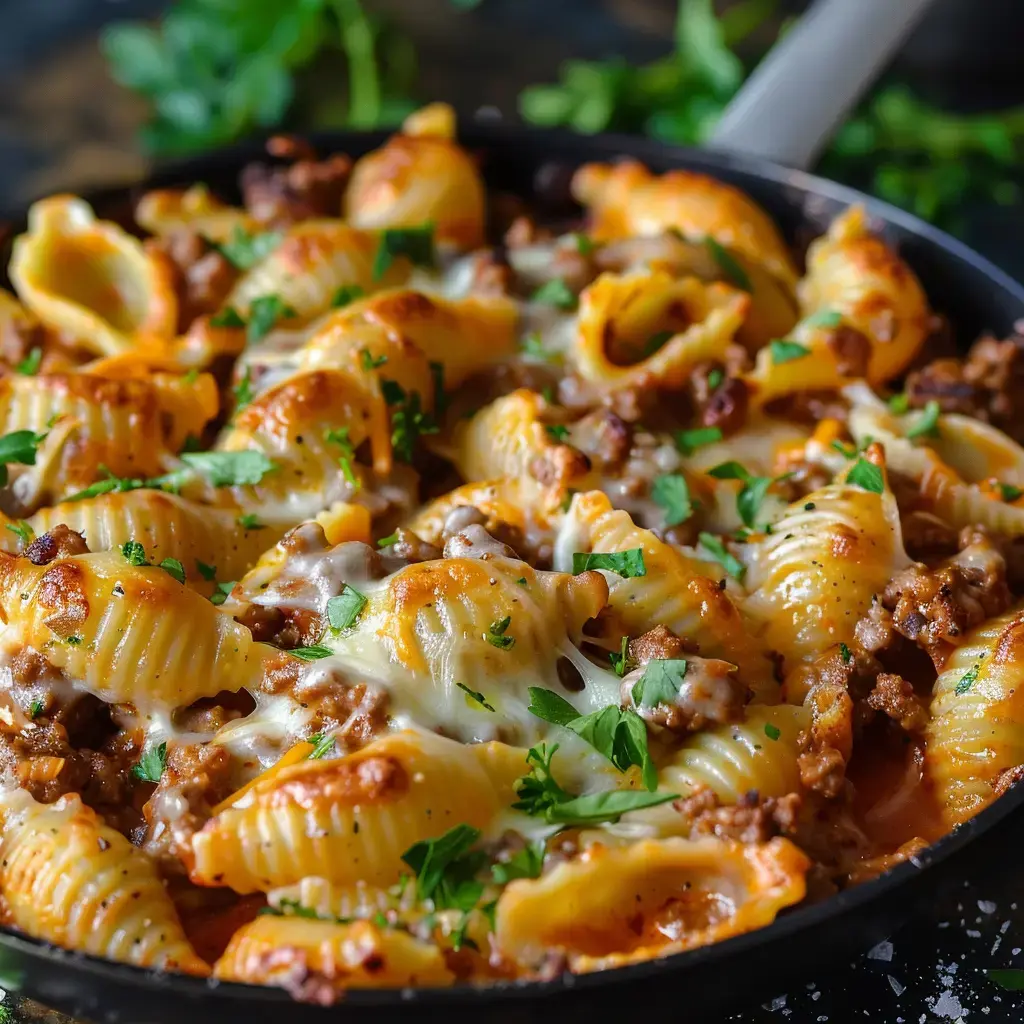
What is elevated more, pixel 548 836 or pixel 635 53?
pixel 635 53

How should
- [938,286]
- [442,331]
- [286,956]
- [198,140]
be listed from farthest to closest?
[198,140] → [938,286] → [442,331] → [286,956]

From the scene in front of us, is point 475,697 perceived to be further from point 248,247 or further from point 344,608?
point 248,247

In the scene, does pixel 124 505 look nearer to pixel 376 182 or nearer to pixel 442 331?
pixel 442 331

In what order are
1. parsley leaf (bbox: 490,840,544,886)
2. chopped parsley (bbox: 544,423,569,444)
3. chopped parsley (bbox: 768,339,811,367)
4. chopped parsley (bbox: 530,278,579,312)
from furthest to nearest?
chopped parsley (bbox: 530,278,579,312)
chopped parsley (bbox: 768,339,811,367)
chopped parsley (bbox: 544,423,569,444)
parsley leaf (bbox: 490,840,544,886)

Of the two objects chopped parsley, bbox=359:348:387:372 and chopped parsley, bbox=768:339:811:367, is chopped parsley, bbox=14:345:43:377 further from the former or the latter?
chopped parsley, bbox=768:339:811:367

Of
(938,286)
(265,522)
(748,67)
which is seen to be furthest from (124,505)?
(748,67)

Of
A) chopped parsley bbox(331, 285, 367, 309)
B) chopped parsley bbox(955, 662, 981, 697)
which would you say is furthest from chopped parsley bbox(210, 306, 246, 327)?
chopped parsley bbox(955, 662, 981, 697)
